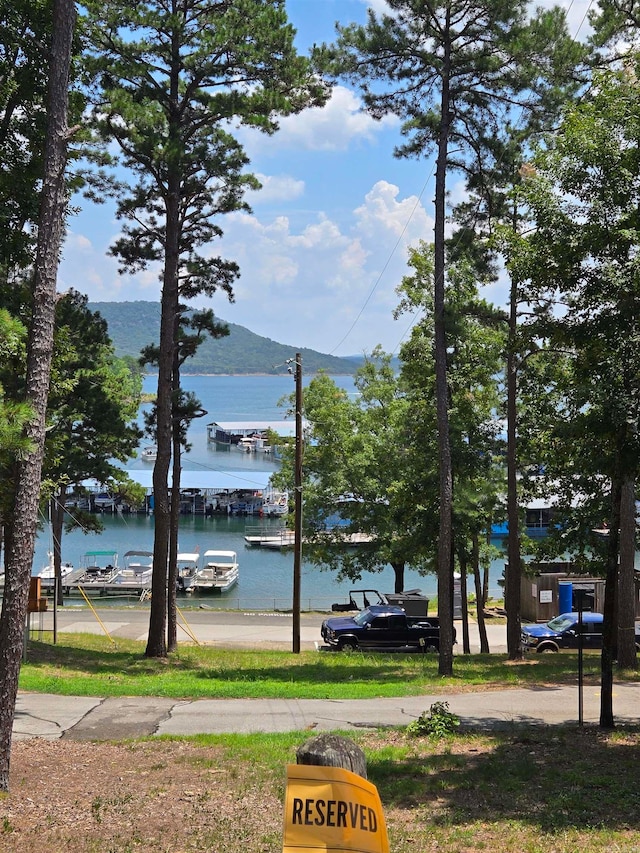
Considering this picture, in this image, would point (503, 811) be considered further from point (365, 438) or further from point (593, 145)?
point (365, 438)

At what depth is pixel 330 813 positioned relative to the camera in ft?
12.7

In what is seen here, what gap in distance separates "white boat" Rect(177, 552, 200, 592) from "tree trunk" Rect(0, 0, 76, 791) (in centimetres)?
4387

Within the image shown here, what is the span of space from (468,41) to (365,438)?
21.6 m

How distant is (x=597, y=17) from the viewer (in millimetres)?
18312

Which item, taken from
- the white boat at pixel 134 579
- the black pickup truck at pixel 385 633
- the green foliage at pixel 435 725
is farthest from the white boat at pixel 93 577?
the green foliage at pixel 435 725

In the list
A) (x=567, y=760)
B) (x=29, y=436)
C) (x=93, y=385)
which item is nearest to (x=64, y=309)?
(x=93, y=385)

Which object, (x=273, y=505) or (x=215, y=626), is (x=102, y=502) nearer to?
(x=273, y=505)

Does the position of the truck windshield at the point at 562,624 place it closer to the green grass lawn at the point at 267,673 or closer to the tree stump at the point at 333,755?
the green grass lawn at the point at 267,673

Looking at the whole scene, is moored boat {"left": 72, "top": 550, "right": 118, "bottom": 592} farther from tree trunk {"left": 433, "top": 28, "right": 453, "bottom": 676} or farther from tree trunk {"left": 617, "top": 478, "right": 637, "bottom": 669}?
tree trunk {"left": 617, "top": 478, "right": 637, "bottom": 669}

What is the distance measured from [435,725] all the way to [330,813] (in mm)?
8284

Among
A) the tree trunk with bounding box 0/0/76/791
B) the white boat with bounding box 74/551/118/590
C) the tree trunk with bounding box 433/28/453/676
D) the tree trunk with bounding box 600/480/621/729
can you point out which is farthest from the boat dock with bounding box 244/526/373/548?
the tree trunk with bounding box 0/0/76/791

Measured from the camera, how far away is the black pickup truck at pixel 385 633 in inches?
968

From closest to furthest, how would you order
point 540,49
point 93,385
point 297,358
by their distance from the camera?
point 540,49, point 297,358, point 93,385

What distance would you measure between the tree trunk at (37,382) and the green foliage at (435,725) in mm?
5432
